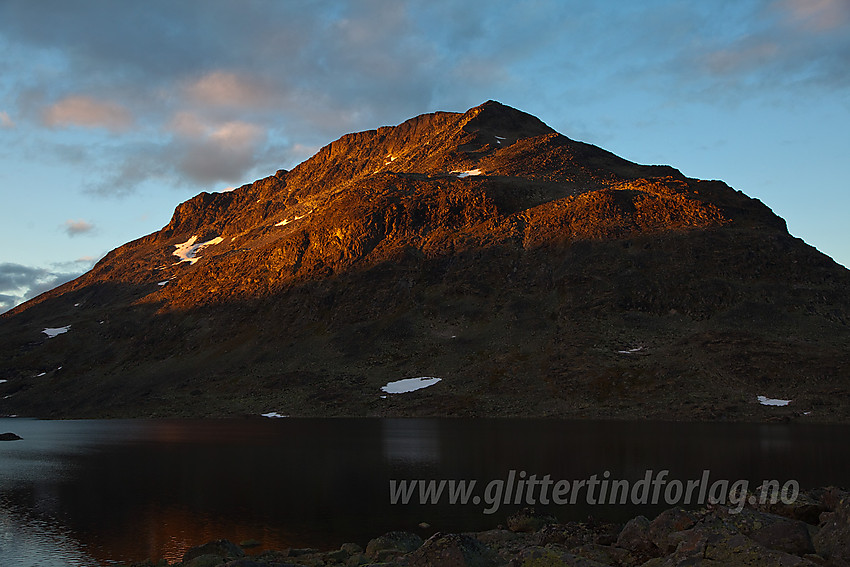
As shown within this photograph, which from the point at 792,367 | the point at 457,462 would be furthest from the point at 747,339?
the point at 457,462

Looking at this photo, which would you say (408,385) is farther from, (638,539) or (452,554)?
(452,554)

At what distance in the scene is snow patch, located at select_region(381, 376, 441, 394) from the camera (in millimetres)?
125875

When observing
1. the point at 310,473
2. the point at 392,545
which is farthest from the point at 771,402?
the point at 392,545

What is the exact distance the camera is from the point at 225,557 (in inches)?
1015

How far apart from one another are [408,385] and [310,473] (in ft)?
259

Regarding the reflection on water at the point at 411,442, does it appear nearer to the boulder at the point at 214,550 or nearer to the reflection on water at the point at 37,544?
the reflection on water at the point at 37,544

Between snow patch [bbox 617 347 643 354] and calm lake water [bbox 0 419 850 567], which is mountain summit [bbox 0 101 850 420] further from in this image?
calm lake water [bbox 0 419 850 567]

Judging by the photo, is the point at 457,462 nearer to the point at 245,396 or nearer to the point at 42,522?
the point at 42,522

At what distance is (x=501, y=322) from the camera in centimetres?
14575

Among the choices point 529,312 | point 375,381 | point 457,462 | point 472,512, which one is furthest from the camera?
point 529,312

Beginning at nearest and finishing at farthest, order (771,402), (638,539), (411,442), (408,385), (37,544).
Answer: (638,539) → (37,544) → (411,442) → (771,402) → (408,385)

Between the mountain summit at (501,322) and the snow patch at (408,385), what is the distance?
197cm

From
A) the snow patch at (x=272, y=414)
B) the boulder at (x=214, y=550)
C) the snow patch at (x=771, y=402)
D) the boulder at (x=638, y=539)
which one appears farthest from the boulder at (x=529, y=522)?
the snow patch at (x=272, y=414)

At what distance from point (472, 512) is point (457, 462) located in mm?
16876
